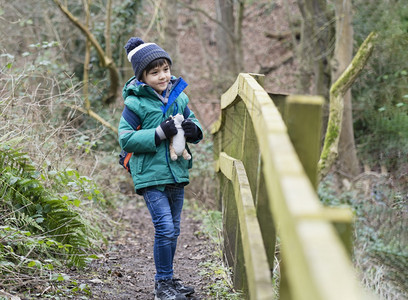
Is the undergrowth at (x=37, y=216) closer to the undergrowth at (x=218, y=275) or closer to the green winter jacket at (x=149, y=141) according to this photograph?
the green winter jacket at (x=149, y=141)

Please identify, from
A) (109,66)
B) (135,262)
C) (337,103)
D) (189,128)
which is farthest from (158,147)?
(109,66)

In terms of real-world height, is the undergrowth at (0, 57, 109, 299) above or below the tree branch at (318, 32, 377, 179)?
below

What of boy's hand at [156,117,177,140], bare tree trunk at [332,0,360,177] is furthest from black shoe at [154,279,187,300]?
bare tree trunk at [332,0,360,177]

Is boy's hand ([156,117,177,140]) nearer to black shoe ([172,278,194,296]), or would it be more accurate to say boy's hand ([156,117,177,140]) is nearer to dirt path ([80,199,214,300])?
black shoe ([172,278,194,296])

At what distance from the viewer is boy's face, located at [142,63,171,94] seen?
13.7 feet

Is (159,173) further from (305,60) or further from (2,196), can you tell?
(305,60)

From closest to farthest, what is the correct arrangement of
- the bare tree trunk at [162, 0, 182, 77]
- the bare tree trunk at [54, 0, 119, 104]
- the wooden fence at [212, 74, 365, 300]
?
the wooden fence at [212, 74, 365, 300] → the bare tree trunk at [54, 0, 119, 104] → the bare tree trunk at [162, 0, 182, 77]

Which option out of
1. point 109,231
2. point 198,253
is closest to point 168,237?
point 198,253

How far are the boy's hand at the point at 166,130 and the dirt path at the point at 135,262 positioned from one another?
1.26 m

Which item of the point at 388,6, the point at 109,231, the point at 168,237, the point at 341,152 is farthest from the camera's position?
the point at 341,152

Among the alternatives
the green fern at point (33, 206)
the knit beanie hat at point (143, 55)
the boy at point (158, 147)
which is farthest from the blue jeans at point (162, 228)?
the knit beanie hat at point (143, 55)

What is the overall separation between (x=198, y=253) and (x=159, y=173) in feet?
6.64

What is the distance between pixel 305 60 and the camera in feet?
43.2

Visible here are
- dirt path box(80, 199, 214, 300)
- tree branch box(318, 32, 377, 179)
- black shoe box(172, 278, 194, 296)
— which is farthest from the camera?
tree branch box(318, 32, 377, 179)
